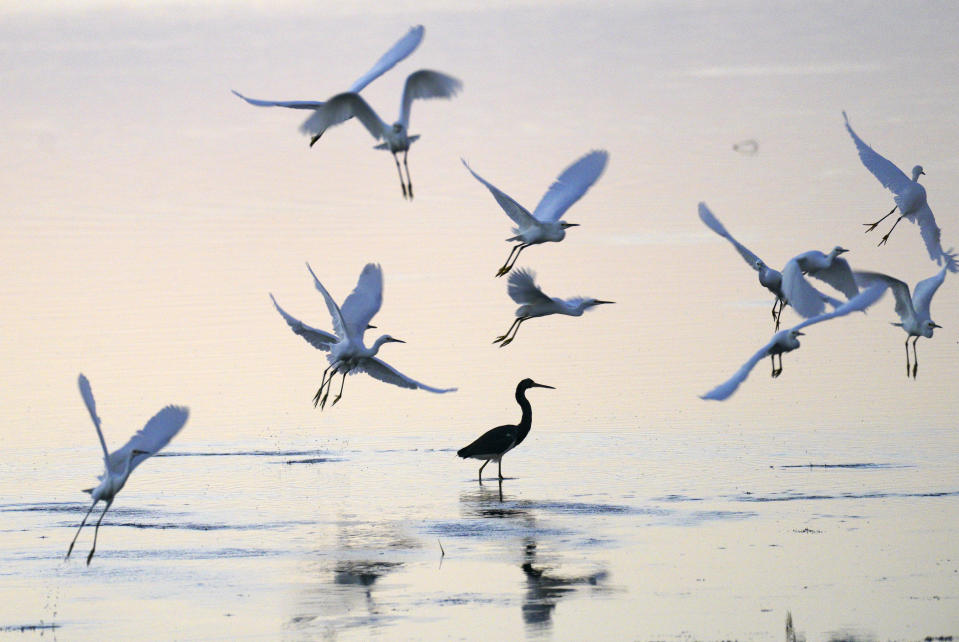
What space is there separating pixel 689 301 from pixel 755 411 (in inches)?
274

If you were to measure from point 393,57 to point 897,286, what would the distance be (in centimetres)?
500

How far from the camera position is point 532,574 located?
1320 cm

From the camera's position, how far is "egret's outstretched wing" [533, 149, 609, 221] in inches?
639

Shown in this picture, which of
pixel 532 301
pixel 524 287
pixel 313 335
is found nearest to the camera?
pixel 524 287

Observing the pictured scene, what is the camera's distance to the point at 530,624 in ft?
38.8

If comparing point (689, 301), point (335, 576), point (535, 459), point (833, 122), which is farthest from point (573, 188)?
point (833, 122)

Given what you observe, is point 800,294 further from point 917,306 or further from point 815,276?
point 917,306

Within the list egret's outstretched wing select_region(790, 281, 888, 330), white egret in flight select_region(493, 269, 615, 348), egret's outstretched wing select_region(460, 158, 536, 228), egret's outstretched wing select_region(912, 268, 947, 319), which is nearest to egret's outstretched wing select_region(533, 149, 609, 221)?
egret's outstretched wing select_region(460, 158, 536, 228)

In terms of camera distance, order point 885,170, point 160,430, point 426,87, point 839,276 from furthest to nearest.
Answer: point 885,170 < point 839,276 < point 426,87 < point 160,430

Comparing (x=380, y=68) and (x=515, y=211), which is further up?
(x=380, y=68)

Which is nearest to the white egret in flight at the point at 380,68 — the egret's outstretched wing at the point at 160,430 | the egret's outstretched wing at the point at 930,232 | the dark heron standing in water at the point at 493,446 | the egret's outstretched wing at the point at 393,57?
A: the egret's outstretched wing at the point at 393,57

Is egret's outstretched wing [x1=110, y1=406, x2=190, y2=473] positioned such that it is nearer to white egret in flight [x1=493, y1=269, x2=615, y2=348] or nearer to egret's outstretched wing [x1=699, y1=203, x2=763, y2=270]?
white egret in flight [x1=493, y1=269, x2=615, y2=348]

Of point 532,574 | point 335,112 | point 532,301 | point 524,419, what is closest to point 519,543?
point 532,574

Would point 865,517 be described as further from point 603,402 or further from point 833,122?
point 833,122
